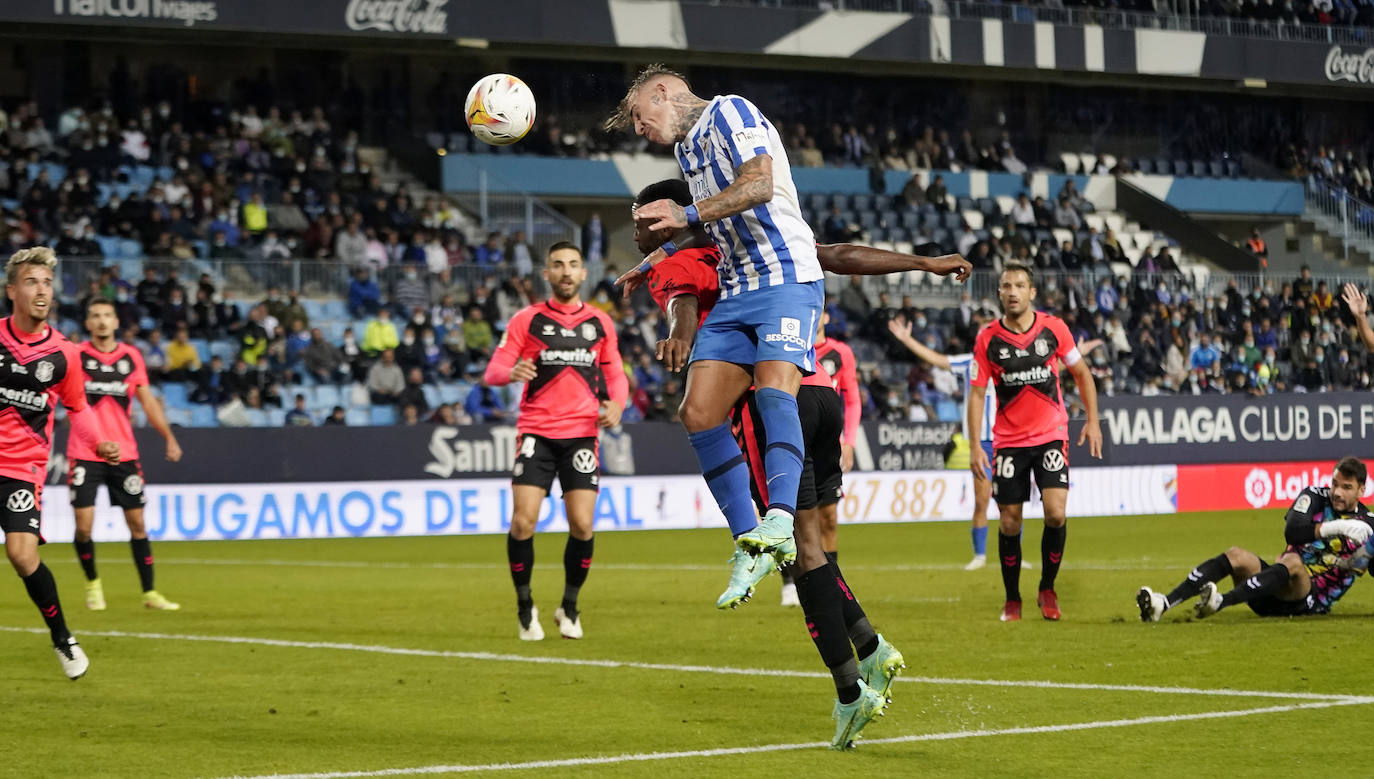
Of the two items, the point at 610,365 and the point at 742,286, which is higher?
the point at 742,286

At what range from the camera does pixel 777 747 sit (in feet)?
20.7

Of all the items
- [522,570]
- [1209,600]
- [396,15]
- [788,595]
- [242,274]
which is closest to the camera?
[1209,600]

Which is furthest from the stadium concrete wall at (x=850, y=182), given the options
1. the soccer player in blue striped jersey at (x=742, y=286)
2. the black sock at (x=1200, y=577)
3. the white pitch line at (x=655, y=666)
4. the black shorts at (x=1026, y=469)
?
the soccer player in blue striped jersey at (x=742, y=286)

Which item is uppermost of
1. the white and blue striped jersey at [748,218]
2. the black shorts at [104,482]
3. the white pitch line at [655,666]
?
the white and blue striped jersey at [748,218]

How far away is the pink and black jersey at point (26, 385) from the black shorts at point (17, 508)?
0.16 feet

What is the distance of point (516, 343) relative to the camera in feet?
35.7

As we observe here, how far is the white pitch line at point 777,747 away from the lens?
5871 millimetres

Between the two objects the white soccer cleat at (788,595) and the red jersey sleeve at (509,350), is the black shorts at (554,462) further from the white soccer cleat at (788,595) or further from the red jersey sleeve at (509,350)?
the white soccer cleat at (788,595)

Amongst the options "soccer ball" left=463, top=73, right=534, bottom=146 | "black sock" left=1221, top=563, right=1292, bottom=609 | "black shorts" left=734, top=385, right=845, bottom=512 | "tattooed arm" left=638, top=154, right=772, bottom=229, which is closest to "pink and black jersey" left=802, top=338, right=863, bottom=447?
"black sock" left=1221, top=563, right=1292, bottom=609

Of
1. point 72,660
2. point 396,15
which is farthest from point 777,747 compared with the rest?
point 396,15

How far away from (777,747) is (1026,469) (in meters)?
5.45

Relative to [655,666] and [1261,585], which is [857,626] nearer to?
[655,666]

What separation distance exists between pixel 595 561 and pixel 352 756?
1199cm

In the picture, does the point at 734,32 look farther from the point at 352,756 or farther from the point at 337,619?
the point at 352,756
